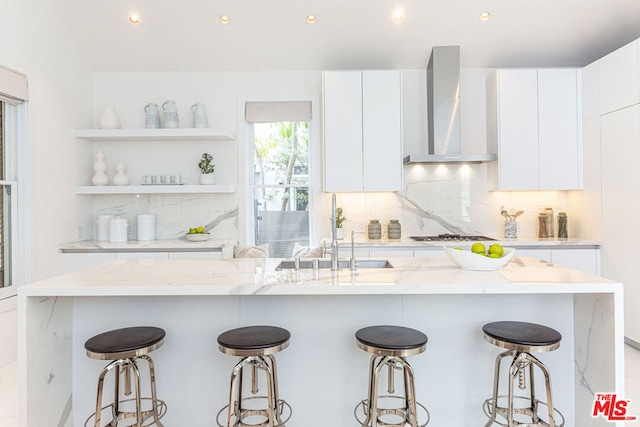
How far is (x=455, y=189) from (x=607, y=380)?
291cm

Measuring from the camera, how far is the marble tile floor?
8.60ft

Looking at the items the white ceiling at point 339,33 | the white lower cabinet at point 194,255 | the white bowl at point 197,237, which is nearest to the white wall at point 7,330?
the white lower cabinet at point 194,255

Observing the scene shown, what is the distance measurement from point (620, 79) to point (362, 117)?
7.32ft

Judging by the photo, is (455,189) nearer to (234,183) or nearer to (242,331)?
(234,183)

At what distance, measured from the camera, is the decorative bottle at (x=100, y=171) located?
450 centimetres

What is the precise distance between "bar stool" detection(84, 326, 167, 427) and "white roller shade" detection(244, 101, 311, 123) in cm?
303

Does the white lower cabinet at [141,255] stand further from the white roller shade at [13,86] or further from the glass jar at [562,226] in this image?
the glass jar at [562,226]

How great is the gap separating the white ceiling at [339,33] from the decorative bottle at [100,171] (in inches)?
39.3

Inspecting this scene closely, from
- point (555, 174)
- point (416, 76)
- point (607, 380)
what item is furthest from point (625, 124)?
point (607, 380)

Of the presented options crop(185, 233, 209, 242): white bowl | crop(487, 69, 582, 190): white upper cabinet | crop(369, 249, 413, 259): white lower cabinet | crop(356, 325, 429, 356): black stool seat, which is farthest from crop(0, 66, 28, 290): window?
crop(487, 69, 582, 190): white upper cabinet

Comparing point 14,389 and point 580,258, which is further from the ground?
point 580,258

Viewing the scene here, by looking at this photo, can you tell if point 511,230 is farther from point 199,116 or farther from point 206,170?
point 199,116

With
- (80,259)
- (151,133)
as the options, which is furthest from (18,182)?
(151,133)

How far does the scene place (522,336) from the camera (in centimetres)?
196
